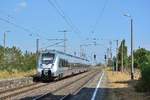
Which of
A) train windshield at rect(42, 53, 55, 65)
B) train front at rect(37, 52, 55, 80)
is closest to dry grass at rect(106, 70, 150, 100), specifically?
train front at rect(37, 52, 55, 80)

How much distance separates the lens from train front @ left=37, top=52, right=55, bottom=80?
48.1 metres

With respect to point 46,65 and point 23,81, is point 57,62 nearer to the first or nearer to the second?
point 46,65

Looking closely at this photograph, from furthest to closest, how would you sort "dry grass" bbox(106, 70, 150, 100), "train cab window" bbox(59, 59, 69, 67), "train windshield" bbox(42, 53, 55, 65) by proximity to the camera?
"train cab window" bbox(59, 59, 69, 67) → "train windshield" bbox(42, 53, 55, 65) → "dry grass" bbox(106, 70, 150, 100)

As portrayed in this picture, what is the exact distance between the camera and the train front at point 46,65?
158 ft

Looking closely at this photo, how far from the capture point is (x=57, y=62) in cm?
4894

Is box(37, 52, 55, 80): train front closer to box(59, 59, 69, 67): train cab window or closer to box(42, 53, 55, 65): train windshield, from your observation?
box(42, 53, 55, 65): train windshield

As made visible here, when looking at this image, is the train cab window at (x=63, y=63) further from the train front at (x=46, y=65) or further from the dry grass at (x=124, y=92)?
the dry grass at (x=124, y=92)

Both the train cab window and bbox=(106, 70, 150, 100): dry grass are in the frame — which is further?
the train cab window

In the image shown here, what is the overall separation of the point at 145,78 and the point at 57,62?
60.1 feet

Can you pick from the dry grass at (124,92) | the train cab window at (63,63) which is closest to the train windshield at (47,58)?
the train cab window at (63,63)

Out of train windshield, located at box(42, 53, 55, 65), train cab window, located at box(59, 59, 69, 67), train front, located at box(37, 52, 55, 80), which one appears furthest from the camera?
train cab window, located at box(59, 59, 69, 67)

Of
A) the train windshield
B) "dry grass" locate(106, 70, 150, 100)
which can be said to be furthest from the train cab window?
"dry grass" locate(106, 70, 150, 100)

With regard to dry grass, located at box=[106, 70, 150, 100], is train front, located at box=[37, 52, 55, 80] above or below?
above

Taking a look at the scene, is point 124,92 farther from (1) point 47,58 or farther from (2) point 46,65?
(1) point 47,58
